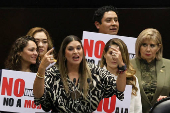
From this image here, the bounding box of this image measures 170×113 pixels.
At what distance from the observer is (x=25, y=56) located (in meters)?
4.66

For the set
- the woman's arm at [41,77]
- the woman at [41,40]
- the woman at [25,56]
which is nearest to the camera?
the woman's arm at [41,77]

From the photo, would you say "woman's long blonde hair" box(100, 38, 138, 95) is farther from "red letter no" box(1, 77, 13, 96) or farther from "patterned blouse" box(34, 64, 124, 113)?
"red letter no" box(1, 77, 13, 96)

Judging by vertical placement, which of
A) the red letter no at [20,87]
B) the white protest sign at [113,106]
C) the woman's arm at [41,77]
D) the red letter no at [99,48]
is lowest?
the white protest sign at [113,106]

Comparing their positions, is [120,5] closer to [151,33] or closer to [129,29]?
[129,29]

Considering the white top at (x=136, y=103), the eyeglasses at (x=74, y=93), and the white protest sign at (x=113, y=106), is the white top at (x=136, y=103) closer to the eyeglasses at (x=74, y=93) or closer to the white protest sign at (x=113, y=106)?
the white protest sign at (x=113, y=106)

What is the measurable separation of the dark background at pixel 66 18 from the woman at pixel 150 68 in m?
1.21

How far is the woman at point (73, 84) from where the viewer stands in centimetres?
370

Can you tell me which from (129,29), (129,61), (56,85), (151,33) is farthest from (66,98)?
(129,29)

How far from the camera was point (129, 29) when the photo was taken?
19.3ft

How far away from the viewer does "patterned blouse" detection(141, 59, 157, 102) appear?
4.50 metres

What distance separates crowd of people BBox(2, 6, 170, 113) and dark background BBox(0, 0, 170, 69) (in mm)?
801

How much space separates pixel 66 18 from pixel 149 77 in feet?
6.59

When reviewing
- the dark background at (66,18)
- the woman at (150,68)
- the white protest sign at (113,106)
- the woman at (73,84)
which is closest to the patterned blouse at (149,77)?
the woman at (150,68)

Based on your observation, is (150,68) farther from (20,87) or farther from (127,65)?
(20,87)
